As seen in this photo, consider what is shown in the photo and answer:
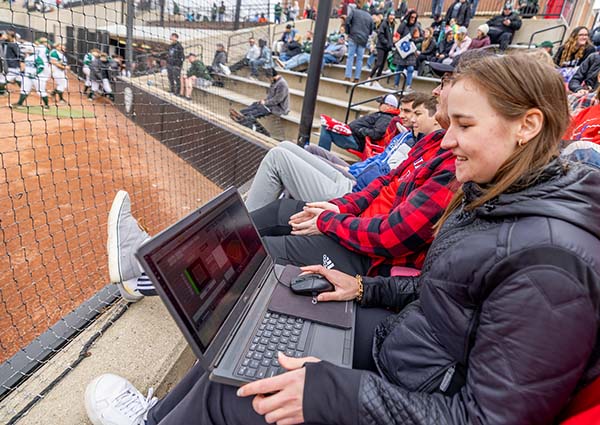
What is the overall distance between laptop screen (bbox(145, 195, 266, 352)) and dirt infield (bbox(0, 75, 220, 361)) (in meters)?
2.04

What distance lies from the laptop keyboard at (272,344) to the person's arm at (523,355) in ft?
0.85

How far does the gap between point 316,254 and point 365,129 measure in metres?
3.35

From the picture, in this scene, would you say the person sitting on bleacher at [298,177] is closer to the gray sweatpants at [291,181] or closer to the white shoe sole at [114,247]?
A: the gray sweatpants at [291,181]

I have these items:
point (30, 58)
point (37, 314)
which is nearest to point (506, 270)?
point (37, 314)

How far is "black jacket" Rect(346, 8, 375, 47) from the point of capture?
24.8 ft

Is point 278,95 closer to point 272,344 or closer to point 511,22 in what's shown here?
point 511,22

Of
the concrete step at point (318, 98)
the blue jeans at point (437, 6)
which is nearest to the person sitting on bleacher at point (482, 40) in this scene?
the concrete step at point (318, 98)

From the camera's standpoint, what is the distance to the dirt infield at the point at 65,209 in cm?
266

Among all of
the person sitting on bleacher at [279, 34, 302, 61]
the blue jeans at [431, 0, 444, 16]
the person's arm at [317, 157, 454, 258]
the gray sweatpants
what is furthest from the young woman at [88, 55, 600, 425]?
the blue jeans at [431, 0, 444, 16]

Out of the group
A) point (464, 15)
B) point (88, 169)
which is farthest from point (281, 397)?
point (464, 15)

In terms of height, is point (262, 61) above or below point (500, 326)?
above

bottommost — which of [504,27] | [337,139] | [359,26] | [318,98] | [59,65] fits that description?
[337,139]

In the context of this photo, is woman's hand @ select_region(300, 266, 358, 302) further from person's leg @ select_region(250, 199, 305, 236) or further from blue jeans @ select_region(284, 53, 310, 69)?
blue jeans @ select_region(284, 53, 310, 69)

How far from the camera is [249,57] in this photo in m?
11.0
